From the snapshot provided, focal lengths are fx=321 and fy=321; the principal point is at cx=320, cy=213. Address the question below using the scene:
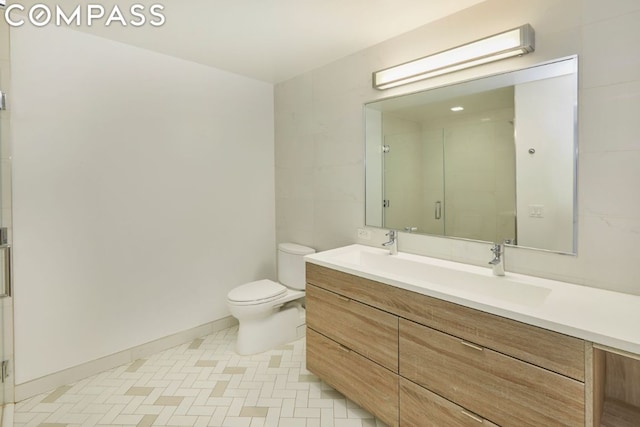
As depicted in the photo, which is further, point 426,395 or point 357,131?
point 357,131

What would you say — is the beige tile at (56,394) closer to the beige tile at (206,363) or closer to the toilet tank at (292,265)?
the beige tile at (206,363)

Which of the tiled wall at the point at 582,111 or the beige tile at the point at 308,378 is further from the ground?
the tiled wall at the point at 582,111

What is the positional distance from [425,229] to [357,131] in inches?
34.4

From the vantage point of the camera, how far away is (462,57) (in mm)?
1729

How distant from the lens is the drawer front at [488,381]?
3.44ft

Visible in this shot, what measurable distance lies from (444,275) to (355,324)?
21.9 inches

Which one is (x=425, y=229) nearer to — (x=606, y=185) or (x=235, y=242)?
(x=606, y=185)

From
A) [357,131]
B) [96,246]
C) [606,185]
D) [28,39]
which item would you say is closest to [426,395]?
[606,185]

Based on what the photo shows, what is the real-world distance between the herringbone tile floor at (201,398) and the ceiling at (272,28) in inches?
87.7

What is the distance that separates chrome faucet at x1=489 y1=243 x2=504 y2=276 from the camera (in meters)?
1.59

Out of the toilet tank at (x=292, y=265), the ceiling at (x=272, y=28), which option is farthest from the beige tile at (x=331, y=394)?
the ceiling at (x=272, y=28)

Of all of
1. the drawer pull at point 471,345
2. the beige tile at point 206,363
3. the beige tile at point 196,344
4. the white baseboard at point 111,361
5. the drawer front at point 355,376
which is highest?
the drawer pull at point 471,345

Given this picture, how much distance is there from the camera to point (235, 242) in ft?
9.37

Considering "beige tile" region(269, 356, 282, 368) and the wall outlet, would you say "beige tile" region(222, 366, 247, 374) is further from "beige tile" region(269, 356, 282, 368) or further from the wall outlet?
the wall outlet
